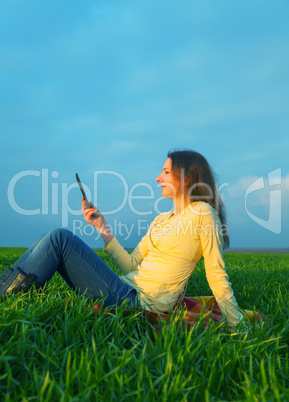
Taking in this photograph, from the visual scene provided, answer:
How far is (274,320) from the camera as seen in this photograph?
3170 mm

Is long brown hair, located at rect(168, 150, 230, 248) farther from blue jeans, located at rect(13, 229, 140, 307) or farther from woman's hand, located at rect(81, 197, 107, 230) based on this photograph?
blue jeans, located at rect(13, 229, 140, 307)

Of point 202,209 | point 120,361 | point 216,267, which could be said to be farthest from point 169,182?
point 120,361

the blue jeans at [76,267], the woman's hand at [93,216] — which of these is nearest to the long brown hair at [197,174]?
the woman's hand at [93,216]

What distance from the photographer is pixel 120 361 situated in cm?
196

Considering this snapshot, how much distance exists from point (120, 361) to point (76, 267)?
114cm

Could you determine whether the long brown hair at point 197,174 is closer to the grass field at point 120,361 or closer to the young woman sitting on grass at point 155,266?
the young woman sitting on grass at point 155,266

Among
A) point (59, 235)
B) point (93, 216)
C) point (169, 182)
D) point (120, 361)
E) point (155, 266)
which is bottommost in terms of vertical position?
point (120, 361)

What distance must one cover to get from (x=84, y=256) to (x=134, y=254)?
713 mm

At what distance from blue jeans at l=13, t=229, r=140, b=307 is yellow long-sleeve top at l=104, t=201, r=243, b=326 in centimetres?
17

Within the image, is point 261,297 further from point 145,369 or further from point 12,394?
point 12,394

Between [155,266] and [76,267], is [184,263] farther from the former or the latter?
[76,267]

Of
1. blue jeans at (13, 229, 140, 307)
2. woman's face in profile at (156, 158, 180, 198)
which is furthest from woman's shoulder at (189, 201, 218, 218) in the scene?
blue jeans at (13, 229, 140, 307)

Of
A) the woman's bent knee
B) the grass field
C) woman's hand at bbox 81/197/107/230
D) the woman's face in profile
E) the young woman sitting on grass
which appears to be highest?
the woman's face in profile

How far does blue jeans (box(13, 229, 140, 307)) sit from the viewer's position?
9.48 ft
